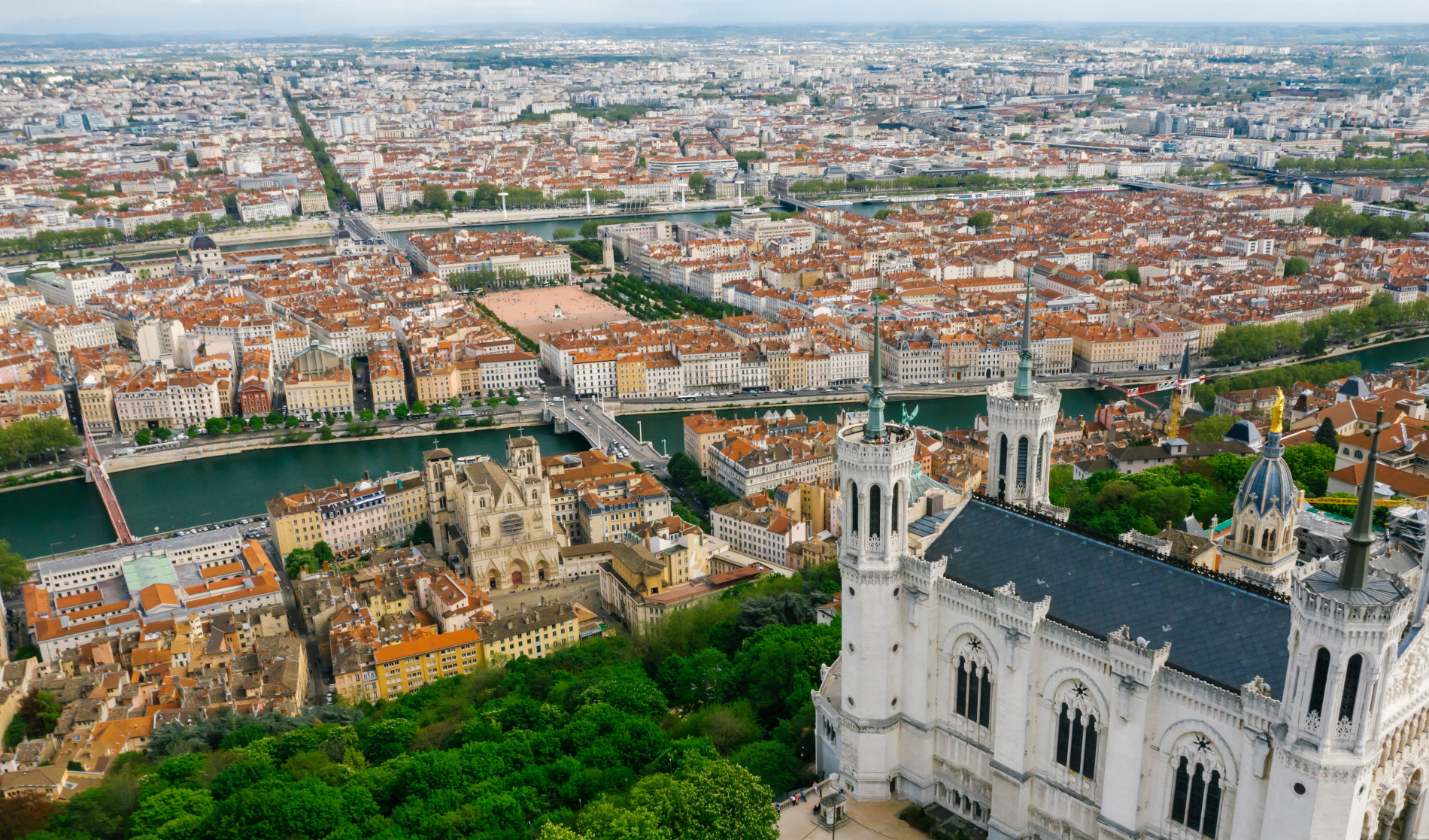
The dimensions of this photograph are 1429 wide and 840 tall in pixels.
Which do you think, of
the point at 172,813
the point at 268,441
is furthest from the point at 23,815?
the point at 268,441

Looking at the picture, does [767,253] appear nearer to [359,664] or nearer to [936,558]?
[359,664]

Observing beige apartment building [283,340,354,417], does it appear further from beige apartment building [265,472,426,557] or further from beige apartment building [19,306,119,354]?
beige apartment building [19,306,119,354]

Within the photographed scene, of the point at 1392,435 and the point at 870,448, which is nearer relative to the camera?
the point at 870,448

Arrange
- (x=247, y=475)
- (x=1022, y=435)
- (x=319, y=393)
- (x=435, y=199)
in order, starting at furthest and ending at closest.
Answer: (x=435, y=199)
(x=319, y=393)
(x=247, y=475)
(x=1022, y=435)

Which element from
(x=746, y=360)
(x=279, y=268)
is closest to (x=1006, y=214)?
(x=746, y=360)

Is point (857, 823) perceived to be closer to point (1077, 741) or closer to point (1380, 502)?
point (1077, 741)

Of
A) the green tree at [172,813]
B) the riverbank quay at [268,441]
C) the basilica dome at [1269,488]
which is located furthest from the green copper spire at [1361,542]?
the riverbank quay at [268,441]
